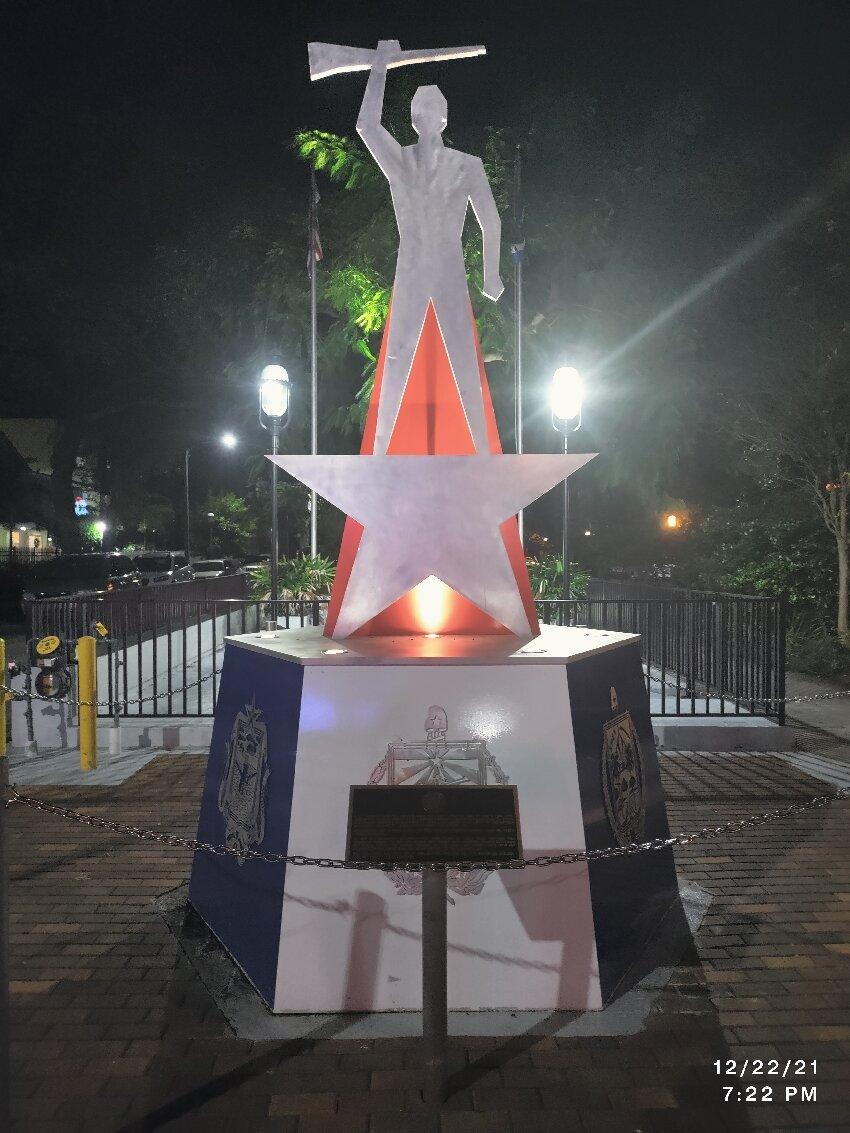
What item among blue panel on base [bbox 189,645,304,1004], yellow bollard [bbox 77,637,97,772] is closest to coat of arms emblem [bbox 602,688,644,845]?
blue panel on base [bbox 189,645,304,1004]

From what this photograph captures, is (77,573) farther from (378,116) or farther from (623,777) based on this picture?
(623,777)

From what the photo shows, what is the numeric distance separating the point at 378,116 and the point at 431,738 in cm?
429

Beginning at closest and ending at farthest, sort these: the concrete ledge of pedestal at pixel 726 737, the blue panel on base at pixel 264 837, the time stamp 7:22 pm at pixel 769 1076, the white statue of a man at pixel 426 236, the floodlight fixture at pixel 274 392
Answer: the time stamp 7:22 pm at pixel 769 1076 < the blue panel on base at pixel 264 837 < the white statue of a man at pixel 426 236 < the concrete ledge of pedestal at pixel 726 737 < the floodlight fixture at pixel 274 392

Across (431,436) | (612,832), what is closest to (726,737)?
(612,832)

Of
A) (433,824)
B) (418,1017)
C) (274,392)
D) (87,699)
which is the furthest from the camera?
(274,392)

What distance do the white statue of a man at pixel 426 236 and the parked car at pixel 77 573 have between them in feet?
72.2

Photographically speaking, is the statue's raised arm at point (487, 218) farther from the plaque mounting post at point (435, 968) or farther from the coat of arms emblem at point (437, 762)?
the plaque mounting post at point (435, 968)

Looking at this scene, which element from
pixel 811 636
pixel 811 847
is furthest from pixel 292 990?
pixel 811 636

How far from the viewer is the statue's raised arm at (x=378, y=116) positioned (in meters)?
5.78

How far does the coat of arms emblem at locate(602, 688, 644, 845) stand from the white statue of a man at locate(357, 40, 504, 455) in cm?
201

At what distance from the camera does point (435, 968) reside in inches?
122

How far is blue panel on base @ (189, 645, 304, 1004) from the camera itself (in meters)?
4.02

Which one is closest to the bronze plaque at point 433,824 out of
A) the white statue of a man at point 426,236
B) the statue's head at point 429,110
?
the white statue of a man at point 426,236

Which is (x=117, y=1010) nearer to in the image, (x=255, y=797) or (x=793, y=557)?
(x=255, y=797)
